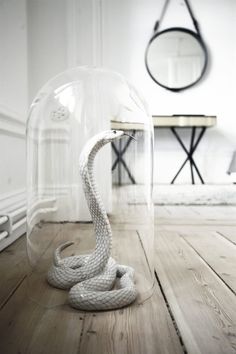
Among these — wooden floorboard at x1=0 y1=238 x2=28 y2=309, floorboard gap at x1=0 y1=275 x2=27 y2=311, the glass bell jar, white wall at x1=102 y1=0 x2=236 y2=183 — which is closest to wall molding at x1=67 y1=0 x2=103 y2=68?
the glass bell jar

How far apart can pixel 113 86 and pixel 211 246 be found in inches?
30.6

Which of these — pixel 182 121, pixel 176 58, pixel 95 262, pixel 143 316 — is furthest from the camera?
pixel 176 58

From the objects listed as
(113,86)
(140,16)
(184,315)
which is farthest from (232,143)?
(184,315)

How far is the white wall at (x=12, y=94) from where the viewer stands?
1.54m

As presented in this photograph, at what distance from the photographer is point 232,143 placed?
4316mm

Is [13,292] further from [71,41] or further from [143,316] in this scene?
[71,41]

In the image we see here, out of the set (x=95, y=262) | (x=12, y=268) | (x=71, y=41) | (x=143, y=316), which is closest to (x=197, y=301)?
(x=143, y=316)

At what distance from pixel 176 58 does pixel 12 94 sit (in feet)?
9.31

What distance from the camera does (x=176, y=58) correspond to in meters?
4.20

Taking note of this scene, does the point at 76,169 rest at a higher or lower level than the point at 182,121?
lower

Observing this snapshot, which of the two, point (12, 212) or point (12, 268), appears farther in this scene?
point (12, 212)

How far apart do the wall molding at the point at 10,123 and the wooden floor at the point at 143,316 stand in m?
0.52

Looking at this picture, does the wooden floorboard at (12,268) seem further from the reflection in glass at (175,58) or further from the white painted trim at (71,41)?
the reflection in glass at (175,58)

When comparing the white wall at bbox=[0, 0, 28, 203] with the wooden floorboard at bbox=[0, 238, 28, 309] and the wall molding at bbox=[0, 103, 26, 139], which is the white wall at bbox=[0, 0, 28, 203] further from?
the wooden floorboard at bbox=[0, 238, 28, 309]
